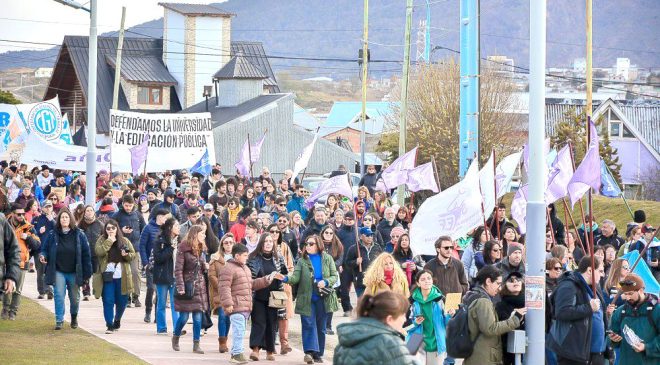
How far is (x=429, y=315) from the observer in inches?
554

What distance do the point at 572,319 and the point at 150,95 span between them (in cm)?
6968

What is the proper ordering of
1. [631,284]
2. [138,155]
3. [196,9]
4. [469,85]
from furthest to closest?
[196,9] < [138,155] < [469,85] < [631,284]

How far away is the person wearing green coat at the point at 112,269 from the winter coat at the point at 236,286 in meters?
2.51

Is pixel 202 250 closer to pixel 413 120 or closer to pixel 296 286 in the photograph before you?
pixel 296 286

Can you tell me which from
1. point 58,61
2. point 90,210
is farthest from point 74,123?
point 90,210

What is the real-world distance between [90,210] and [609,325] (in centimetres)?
889

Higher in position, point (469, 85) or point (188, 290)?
point (469, 85)

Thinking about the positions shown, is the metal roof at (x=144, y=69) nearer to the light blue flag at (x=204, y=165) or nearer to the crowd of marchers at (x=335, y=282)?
the light blue flag at (x=204, y=165)

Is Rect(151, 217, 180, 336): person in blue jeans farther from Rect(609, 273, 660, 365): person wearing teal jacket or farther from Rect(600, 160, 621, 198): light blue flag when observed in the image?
Rect(600, 160, 621, 198): light blue flag

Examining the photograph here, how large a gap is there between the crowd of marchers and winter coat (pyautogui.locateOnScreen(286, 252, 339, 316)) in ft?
0.06

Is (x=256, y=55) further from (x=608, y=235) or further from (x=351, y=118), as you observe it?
(x=608, y=235)

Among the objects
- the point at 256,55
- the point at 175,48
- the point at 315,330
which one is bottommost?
the point at 315,330

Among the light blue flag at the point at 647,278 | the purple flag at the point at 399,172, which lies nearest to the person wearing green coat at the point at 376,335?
the light blue flag at the point at 647,278

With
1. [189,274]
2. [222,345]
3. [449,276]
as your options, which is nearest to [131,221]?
[189,274]
